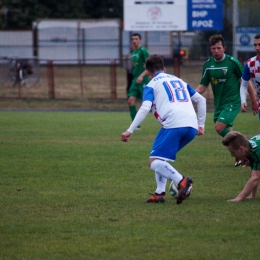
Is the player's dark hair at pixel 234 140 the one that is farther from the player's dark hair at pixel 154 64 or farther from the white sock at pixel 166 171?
the player's dark hair at pixel 154 64

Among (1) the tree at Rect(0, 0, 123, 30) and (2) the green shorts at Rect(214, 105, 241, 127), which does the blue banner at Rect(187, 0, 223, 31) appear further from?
(1) the tree at Rect(0, 0, 123, 30)

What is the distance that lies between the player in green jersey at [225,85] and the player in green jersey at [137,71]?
209 inches

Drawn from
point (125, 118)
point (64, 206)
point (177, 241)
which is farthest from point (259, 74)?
point (125, 118)

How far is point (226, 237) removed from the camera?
5.65 m

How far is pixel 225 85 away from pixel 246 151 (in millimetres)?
2982

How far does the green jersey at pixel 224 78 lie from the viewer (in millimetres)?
9492

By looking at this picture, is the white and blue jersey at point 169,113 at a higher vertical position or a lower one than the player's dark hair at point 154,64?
lower

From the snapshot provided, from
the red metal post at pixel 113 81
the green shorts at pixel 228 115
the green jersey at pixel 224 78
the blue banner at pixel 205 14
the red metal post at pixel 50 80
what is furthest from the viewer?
the blue banner at pixel 205 14

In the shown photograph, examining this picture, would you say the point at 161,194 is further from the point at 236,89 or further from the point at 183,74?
the point at 183,74

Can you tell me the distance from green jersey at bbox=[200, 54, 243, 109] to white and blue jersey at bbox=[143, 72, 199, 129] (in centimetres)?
248

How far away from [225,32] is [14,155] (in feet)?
79.8

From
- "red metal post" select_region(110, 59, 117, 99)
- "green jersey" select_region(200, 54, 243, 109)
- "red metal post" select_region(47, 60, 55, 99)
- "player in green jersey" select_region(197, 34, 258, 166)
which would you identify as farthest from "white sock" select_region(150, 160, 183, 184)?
"red metal post" select_region(47, 60, 55, 99)

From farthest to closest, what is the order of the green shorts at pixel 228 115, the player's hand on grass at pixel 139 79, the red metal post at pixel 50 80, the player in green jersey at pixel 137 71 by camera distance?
1. the red metal post at pixel 50 80
2. the player in green jersey at pixel 137 71
3. the player's hand on grass at pixel 139 79
4. the green shorts at pixel 228 115

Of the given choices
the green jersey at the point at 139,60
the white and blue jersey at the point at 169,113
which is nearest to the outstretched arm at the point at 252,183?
the white and blue jersey at the point at 169,113
